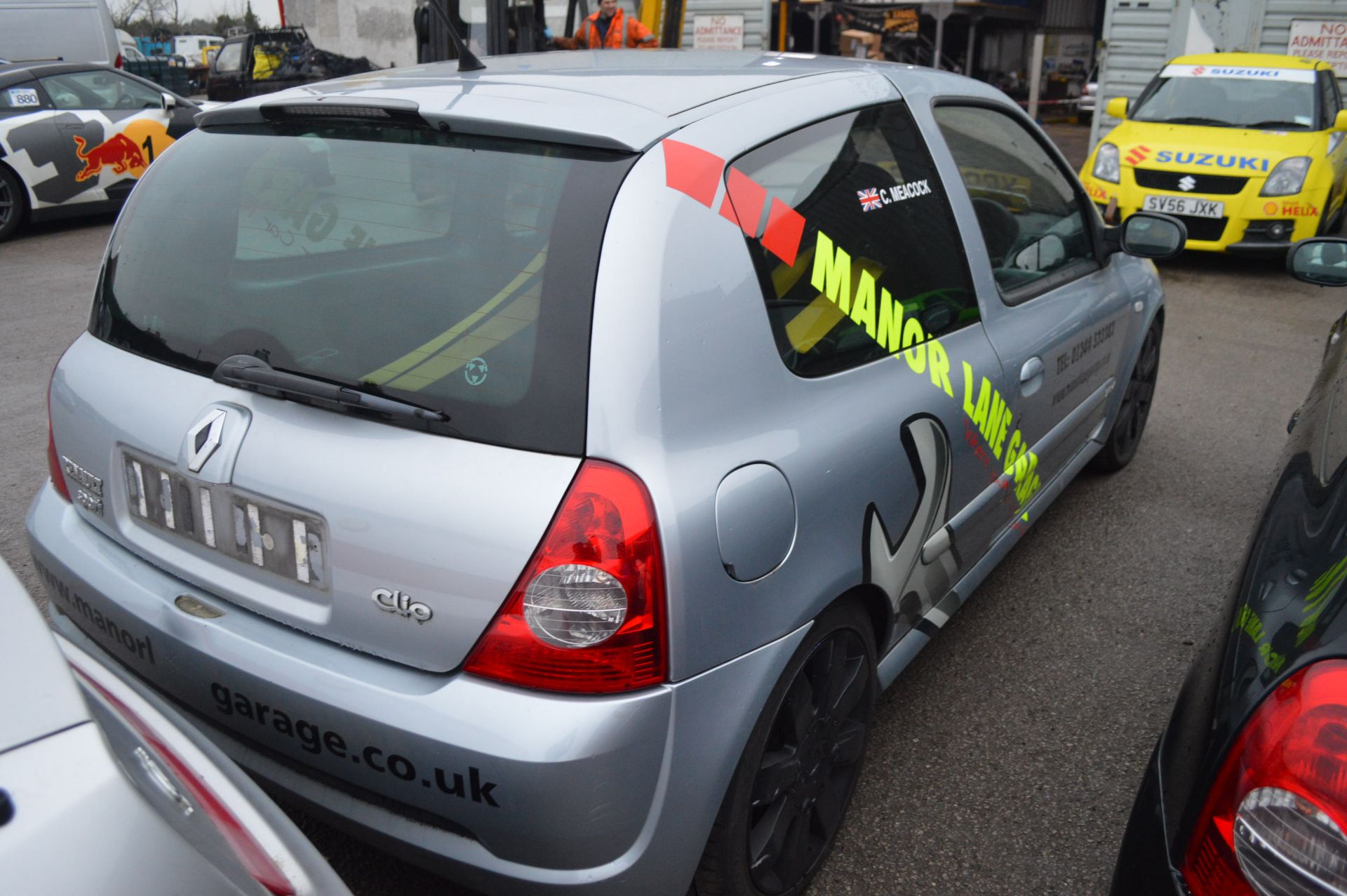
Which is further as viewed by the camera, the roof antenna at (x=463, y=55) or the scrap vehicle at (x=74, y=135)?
the scrap vehicle at (x=74, y=135)

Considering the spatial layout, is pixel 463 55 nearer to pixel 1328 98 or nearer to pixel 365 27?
pixel 1328 98

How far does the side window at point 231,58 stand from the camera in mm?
20531

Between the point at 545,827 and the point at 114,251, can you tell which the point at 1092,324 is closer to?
the point at 545,827

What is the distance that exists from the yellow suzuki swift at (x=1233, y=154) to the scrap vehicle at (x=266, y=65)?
50.2ft

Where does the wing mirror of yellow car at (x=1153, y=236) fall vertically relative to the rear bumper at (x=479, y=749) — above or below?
above

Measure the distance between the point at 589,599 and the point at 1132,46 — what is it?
15.2 metres

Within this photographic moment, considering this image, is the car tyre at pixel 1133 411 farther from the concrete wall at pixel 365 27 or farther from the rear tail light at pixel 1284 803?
the concrete wall at pixel 365 27

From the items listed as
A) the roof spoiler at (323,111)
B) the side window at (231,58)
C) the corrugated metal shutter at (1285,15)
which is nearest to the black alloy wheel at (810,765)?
the roof spoiler at (323,111)

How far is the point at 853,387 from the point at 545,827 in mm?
1027

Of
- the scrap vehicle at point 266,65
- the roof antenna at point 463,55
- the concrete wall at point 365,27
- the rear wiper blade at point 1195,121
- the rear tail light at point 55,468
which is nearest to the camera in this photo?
the rear tail light at point 55,468

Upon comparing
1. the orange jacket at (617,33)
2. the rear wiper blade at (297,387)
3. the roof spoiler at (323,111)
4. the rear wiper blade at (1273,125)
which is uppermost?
the orange jacket at (617,33)

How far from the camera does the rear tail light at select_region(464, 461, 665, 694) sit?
1.66 meters

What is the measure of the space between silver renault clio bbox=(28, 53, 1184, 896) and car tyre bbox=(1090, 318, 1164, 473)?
2.14 meters

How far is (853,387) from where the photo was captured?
7.14 ft
